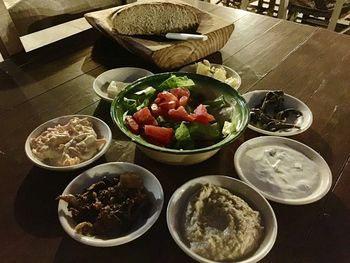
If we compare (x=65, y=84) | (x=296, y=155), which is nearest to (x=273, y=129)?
(x=296, y=155)

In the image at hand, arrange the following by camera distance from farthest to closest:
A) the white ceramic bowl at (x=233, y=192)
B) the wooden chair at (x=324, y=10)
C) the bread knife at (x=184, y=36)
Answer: the wooden chair at (x=324, y=10)
the bread knife at (x=184, y=36)
the white ceramic bowl at (x=233, y=192)

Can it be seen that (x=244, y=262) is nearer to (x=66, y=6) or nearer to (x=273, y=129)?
(x=273, y=129)

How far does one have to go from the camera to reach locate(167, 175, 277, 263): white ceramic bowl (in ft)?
2.38

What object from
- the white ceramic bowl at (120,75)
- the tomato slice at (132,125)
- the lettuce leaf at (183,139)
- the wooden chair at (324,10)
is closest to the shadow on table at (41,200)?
the tomato slice at (132,125)

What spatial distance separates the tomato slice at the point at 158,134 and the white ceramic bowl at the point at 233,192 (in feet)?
0.48

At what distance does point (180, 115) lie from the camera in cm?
98

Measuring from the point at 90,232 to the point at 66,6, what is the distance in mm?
1382

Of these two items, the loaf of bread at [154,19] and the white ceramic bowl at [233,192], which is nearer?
the white ceramic bowl at [233,192]

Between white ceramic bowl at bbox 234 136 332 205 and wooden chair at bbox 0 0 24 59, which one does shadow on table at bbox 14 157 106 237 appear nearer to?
white ceramic bowl at bbox 234 136 332 205

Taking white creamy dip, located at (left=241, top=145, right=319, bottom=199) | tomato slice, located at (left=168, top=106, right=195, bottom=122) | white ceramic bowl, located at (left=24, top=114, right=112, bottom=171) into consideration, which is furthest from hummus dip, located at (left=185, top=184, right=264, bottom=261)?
white ceramic bowl, located at (left=24, top=114, right=112, bottom=171)

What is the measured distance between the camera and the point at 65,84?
138 cm

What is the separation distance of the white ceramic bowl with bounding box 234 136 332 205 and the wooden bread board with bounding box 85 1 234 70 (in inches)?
22.7

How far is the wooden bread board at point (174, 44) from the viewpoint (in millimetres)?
1385

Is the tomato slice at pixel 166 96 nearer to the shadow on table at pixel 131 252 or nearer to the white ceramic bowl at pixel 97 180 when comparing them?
the white ceramic bowl at pixel 97 180
